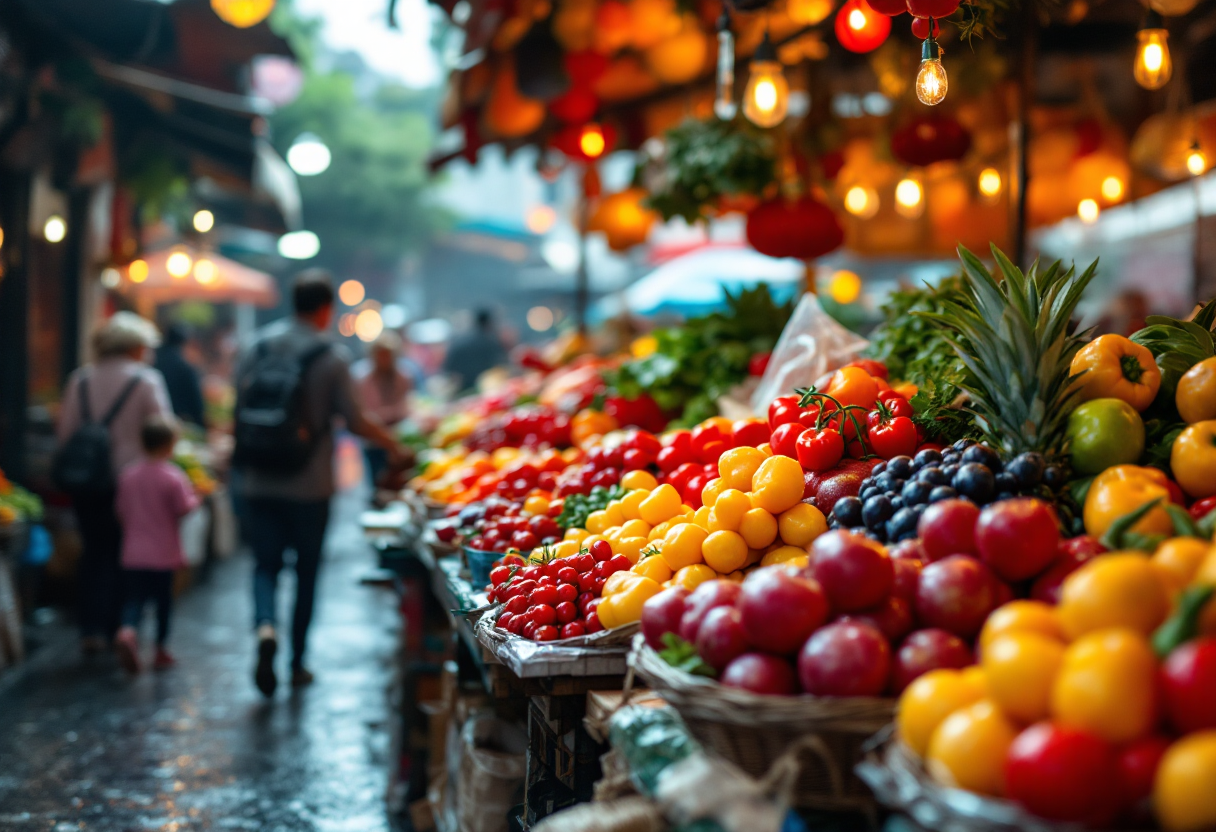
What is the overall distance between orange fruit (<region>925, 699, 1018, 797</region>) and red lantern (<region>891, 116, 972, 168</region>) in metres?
4.41

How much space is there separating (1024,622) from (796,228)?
401 cm

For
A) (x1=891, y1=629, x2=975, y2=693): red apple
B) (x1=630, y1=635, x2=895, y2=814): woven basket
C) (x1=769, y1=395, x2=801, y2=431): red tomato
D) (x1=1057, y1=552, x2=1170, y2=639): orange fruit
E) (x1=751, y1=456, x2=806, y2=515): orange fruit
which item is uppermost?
(x1=769, y1=395, x2=801, y2=431): red tomato

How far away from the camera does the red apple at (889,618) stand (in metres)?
2.06

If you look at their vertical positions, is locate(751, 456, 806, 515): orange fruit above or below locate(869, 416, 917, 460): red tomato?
below

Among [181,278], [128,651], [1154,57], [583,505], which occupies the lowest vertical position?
[128,651]

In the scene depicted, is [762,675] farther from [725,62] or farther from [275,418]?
[275,418]

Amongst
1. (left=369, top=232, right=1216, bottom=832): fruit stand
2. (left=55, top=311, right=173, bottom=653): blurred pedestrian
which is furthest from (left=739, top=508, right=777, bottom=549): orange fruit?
(left=55, top=311, right=173, bottom=653): blurred pedestrian

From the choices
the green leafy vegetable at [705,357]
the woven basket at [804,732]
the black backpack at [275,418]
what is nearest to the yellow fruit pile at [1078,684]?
the woven basket at [804,732]

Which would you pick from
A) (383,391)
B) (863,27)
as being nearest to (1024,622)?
(863,27)

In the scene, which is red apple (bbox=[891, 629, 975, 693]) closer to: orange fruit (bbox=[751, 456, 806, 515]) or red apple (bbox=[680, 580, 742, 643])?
red apple (bbox=[680, 580, 742, 643])

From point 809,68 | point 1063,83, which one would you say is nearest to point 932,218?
point 1063,83

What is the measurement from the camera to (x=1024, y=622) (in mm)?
1808

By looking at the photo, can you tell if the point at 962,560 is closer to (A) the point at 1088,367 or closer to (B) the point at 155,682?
(A) the point at 1088,367

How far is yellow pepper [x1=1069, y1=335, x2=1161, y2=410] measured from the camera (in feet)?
8.44
